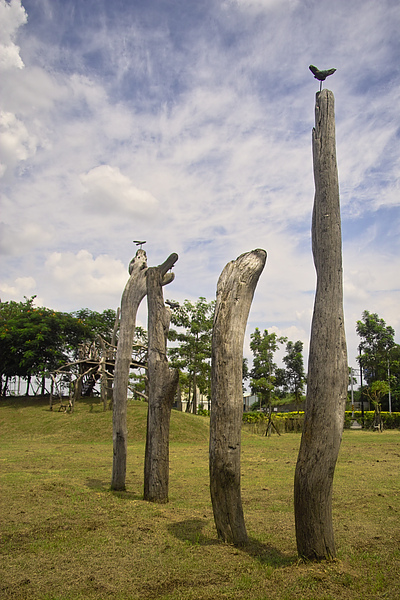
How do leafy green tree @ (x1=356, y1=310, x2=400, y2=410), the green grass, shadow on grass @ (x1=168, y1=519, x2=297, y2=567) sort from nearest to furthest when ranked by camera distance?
1. the green grass
2. shadow on grass @ (x1=168, y1=519, x2=297, y2=567)
3. leafy green tree @ (x1=356, y1=310, x2=400, y2=410)

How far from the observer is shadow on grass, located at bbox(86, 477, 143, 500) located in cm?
791

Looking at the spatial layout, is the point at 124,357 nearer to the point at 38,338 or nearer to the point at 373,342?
the point at 38,338

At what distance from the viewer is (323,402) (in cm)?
427

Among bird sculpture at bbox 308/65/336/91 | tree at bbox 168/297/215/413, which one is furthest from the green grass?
tree at bbox 168/297/215/413

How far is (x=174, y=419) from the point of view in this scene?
22.3m

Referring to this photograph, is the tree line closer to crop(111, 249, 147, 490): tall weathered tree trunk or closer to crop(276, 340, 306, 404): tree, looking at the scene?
crop(276, 340, 306, 404): tree

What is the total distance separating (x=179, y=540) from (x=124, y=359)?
445cm

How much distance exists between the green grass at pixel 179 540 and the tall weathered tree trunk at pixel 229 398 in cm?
34

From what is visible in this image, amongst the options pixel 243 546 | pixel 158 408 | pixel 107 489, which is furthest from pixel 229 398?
pixel 107 489

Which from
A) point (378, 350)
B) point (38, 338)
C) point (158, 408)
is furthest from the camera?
point (378, 350)

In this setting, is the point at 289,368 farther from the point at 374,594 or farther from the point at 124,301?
the point at 374,594

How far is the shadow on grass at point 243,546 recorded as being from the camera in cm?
446

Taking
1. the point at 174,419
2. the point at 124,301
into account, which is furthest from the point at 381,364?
the point at 124,301

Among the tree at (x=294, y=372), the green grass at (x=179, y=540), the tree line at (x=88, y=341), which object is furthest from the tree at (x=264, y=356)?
the green grass at (x=179, y=540)
